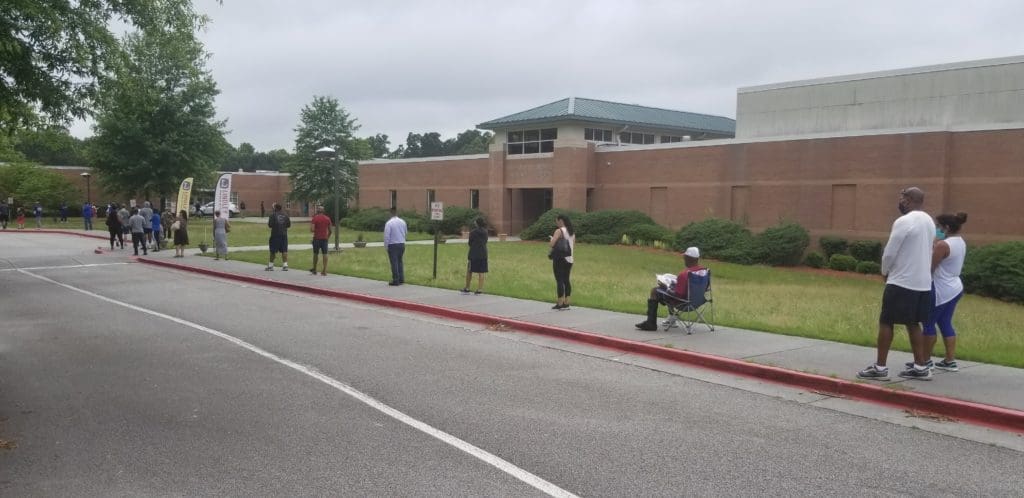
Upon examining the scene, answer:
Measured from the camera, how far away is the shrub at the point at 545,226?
37438mm

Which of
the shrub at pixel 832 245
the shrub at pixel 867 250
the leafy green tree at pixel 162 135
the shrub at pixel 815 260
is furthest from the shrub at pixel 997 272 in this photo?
the leafy green tree at pixel 162 135

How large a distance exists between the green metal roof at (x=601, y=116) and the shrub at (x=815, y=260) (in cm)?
1540

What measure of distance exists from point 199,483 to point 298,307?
32.3ft

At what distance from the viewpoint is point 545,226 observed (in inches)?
1496

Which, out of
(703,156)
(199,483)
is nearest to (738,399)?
(199,483)

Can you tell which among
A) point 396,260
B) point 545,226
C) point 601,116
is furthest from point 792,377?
point 601,116

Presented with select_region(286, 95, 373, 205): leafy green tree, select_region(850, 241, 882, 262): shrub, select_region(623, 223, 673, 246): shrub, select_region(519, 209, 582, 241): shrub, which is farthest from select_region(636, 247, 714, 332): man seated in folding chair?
select_region(286, 95, 373, 205): leafy green tree

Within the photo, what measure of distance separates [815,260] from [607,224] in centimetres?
1029

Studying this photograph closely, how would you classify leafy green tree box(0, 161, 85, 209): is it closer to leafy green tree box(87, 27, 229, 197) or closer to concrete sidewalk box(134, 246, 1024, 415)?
leafy green tree box(87, 27, 229, 197)

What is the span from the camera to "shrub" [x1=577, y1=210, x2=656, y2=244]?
117ft

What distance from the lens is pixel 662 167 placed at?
36.8 m

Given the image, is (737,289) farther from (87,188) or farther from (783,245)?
(87,188)

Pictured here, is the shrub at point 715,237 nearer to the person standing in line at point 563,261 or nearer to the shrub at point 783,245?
the shrub at point 783,245

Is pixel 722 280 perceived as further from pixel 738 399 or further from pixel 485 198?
pixel 485 198
